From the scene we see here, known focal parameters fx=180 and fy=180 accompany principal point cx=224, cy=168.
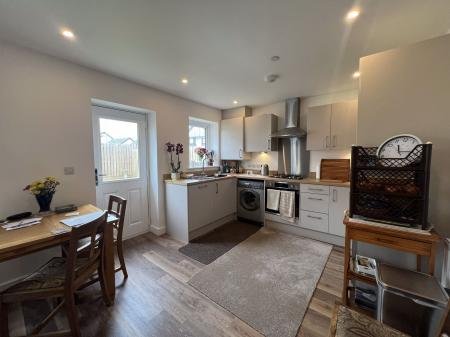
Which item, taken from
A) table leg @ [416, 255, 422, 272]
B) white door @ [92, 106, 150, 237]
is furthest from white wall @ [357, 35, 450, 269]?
white door @ [92, 106, 150, 237]

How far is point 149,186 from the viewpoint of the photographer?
3184 millimetres

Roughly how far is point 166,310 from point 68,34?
8.63 ft

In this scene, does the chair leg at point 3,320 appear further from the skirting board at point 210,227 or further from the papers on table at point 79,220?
the skirting board at point 210,227

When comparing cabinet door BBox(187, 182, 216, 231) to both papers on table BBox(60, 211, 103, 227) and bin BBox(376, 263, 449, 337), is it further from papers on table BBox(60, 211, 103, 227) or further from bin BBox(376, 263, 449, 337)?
bin BBox(376, 263, 449, 337)

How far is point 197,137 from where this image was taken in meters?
4.05

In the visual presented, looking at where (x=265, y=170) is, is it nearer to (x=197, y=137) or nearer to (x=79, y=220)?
(x=197, y=137)

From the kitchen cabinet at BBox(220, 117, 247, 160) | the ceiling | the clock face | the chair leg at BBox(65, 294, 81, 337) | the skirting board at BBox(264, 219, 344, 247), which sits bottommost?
the skirting board at BBox(264, 219, 344, 247)

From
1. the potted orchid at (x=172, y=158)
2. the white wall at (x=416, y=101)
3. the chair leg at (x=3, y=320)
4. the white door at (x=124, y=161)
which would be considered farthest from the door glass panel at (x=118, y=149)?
the white wall at (x=416, y=101)

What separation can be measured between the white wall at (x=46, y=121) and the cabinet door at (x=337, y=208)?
3.27 meters

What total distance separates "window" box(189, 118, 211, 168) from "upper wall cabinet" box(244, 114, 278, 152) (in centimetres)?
96

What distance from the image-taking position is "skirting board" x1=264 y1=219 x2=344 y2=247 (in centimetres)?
273

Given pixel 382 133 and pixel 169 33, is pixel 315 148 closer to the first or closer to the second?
pixel 382 133

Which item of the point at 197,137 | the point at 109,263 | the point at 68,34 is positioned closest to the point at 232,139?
the point at 197,137

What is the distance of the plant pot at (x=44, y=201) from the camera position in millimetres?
1852
